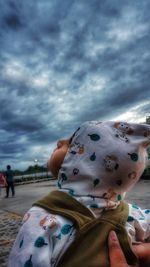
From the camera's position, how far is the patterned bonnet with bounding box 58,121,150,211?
5.31 feet

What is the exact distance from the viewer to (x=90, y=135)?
172 cm

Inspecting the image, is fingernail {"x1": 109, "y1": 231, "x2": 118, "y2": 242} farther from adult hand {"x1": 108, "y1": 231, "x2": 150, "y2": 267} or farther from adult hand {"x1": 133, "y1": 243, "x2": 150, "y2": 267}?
adult hand {"x1": 133, "y1": 243, "x2": 150, "y2": 267}

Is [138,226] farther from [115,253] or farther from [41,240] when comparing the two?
[41,240]

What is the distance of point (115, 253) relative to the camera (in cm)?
138

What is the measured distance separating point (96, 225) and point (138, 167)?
1.45ft

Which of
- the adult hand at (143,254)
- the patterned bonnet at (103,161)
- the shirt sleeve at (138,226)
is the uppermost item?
the patterned bonnet at (103,161)

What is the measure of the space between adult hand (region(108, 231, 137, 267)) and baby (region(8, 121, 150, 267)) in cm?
3

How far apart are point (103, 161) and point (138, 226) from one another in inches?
16.8

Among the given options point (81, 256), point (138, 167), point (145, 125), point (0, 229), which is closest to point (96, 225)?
point (81, 256)

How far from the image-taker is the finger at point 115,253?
4.36 feet

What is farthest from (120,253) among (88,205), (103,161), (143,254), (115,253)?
(103,161)

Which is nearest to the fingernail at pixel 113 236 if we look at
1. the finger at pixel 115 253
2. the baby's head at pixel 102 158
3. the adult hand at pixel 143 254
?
the finger at pixel 115 253

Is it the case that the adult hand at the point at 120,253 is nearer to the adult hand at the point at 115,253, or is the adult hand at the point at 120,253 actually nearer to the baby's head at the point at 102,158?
the adult hand at the point at 115,253

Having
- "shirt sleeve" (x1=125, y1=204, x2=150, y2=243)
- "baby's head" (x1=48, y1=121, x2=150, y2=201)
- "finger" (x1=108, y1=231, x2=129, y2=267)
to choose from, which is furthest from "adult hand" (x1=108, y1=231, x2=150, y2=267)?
"baby's head" (x1=48, y1=121, x2=150, y2=201)
